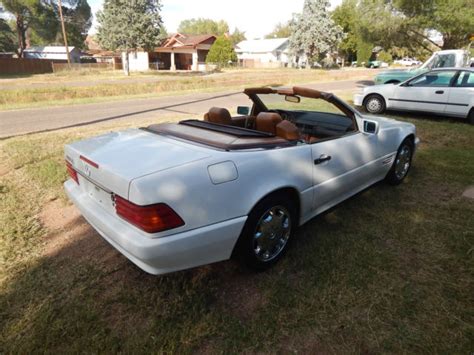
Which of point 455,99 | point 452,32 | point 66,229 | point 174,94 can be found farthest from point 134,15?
point 66,229

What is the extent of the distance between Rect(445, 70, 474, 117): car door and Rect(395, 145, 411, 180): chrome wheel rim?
211 inches

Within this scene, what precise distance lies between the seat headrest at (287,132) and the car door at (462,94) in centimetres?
788

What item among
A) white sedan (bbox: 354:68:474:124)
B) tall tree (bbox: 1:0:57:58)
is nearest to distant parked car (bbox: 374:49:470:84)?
white sedan (bbox: 354:68:474:124)

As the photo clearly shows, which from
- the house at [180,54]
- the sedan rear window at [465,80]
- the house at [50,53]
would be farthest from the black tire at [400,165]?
the house at [50,53]

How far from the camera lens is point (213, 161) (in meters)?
2.28

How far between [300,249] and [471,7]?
1988 centimetres

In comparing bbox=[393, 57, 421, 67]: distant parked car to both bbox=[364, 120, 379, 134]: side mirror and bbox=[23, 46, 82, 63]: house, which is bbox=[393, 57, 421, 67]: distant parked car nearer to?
bbox=[23, 46, 82, 63]: house

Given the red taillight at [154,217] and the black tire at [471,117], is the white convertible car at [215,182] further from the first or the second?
the black tire at [471,117]

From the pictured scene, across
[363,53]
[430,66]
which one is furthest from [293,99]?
[363,53]

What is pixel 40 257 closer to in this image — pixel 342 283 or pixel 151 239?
pixel 151 239

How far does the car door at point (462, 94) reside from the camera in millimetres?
8448

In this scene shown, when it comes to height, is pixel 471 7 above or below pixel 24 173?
above

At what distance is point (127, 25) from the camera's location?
34.1m

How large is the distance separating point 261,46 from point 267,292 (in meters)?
68.6
